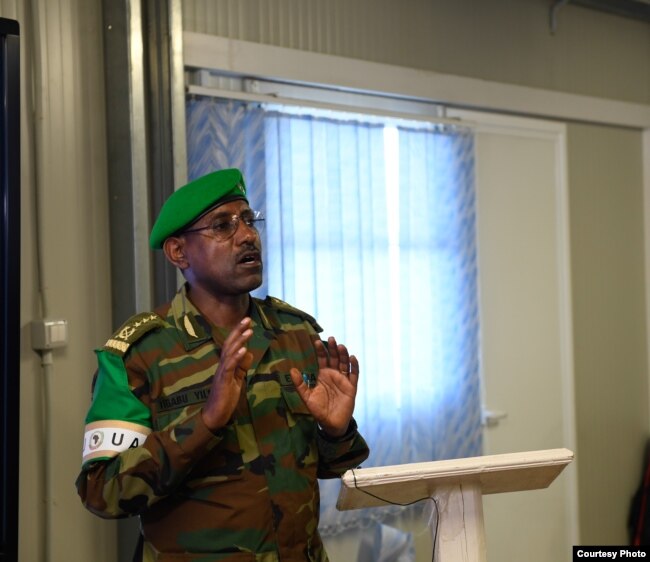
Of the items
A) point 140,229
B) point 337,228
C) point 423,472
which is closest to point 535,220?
point 337,228

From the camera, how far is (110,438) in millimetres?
1390

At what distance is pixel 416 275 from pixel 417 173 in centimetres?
40

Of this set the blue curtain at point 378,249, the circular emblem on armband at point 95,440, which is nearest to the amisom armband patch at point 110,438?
the circular emblem on armband at point 95,440

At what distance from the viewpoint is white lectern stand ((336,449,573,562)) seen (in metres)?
1.27

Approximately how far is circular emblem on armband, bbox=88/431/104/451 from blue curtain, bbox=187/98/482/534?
1196mm

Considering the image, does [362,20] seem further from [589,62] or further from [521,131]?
[589,62]

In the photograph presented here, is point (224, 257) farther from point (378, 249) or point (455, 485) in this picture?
point (378, 249)

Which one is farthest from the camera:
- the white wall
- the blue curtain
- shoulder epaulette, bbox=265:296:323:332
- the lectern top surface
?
the blue curtain

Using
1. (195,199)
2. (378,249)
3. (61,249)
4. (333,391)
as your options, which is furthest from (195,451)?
(378,249)

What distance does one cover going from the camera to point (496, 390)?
10.9 ft

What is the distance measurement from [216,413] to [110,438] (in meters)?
0.22

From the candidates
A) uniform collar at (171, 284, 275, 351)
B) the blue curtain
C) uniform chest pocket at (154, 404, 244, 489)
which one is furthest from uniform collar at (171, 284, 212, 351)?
the blue curtain

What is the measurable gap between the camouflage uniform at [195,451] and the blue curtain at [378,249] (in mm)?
1046

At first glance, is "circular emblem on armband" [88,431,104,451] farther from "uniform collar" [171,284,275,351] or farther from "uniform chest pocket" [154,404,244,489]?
"uniform collar" [171,284,275,351]
